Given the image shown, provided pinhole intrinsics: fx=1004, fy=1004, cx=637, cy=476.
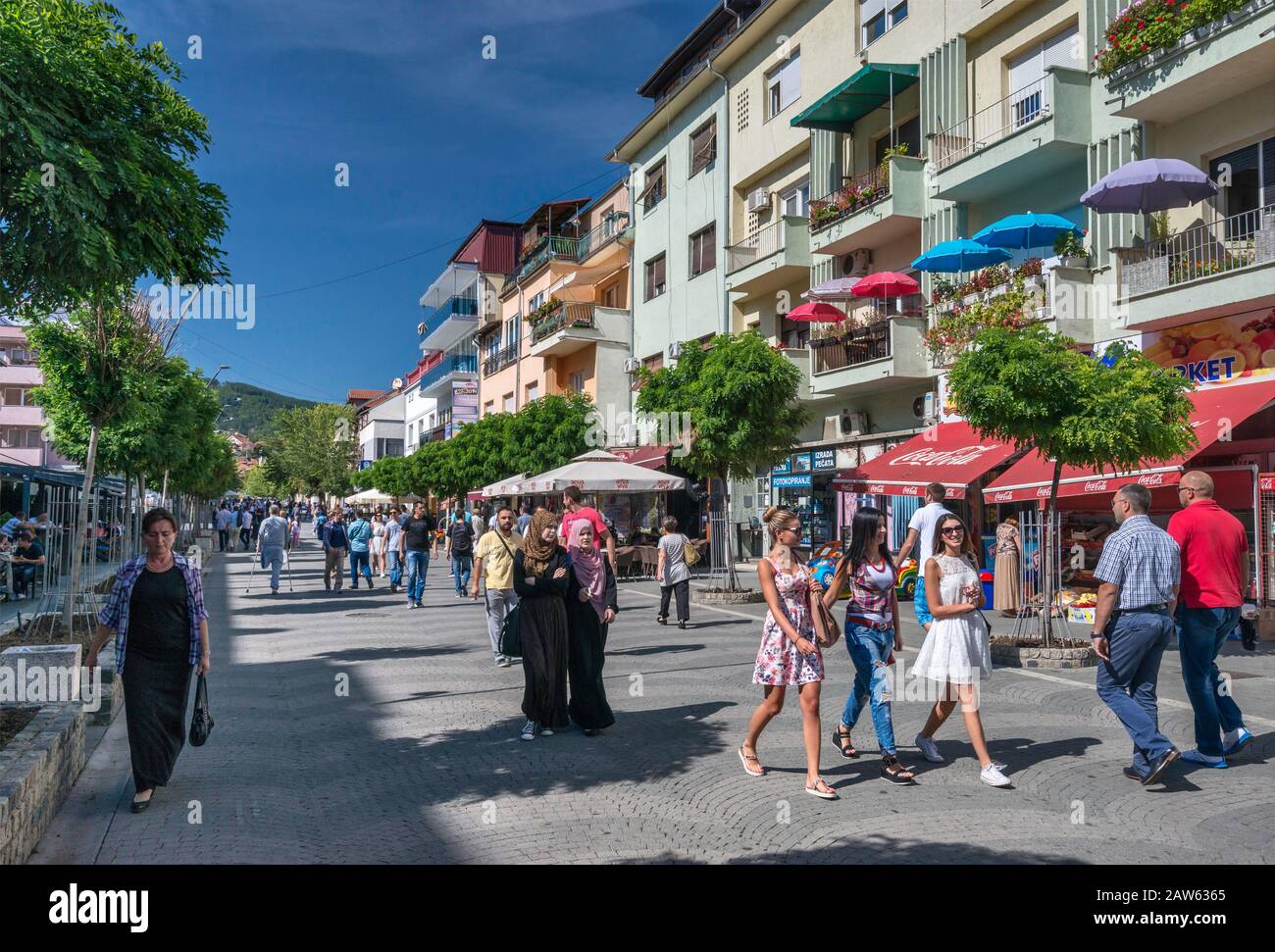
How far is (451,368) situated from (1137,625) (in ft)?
164

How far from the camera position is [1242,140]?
14.1 metres

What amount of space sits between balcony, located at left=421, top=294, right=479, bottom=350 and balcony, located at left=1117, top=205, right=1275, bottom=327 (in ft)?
134

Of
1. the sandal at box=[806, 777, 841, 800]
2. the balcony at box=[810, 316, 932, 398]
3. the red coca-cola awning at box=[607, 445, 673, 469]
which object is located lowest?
the sandal at box=[806, 777, 841, 800]

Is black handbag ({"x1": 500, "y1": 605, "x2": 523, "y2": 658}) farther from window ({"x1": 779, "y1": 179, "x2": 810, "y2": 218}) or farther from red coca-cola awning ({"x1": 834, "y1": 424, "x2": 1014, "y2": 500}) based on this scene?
window ({"x1": 779, "y1": 179, "x2": 810, "y2": 218})

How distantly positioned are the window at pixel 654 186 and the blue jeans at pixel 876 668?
88.5 ft

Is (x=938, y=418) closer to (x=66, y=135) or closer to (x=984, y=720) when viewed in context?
(x=984, y=720)

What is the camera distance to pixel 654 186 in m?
32.9

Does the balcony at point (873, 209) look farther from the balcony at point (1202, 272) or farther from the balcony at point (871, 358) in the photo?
the balcony at point (1202, 272)

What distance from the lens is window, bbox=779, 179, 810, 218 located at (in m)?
25.1

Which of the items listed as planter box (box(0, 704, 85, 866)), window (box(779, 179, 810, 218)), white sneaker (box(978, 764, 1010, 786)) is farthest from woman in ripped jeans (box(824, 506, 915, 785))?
window (box(779, 179, 810, 218))

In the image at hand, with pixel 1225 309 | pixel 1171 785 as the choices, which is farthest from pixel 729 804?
pixel 1225 309

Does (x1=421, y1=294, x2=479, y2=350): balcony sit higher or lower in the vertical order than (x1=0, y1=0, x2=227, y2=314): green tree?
higher
